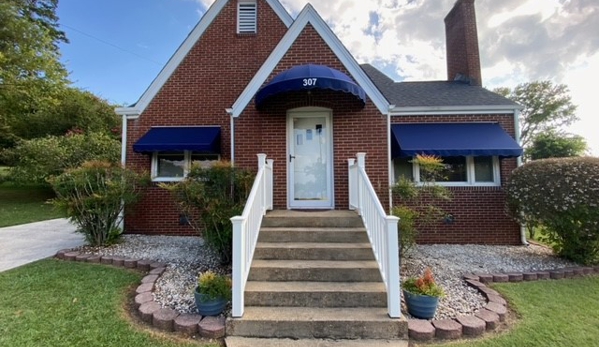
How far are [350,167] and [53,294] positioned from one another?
6.12 meters

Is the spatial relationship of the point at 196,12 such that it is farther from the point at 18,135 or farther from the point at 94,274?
the point at 18,135

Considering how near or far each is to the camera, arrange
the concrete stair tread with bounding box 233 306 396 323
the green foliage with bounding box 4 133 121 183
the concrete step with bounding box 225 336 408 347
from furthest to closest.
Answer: the green foliage with bounding box 4 133 121 183, the concrete stair tread with bounding box 233 306 396 323, the concrete step with bounding box 225 336 408 347

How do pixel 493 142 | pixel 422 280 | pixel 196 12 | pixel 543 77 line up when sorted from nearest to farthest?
pixel 422 280
pixel 493 142
pixel 196 12
pixel 543 77

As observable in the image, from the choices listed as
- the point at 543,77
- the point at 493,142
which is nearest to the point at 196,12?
the point at 493,142

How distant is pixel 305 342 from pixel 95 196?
20.2ft

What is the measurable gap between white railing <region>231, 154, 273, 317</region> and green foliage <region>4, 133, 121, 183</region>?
10.9 meters

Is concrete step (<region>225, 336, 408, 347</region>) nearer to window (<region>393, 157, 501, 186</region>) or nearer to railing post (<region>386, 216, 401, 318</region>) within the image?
railing post (<region>386, 216, 401, 318</region>)

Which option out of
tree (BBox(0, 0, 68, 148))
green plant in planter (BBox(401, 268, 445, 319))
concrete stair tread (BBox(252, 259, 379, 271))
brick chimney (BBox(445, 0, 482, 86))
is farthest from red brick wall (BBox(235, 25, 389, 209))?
tree (BBox(0, 0, 68, 148))

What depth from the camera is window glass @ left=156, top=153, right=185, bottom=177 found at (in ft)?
29.1

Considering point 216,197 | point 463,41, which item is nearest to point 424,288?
point 216,197

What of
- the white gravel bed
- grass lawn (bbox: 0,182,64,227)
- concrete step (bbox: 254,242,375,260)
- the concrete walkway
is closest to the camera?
Result: the white gravel bed

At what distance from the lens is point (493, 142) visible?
25.1ft

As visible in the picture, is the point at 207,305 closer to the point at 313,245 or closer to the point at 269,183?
the point at 313,245

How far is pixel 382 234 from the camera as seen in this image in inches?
162
